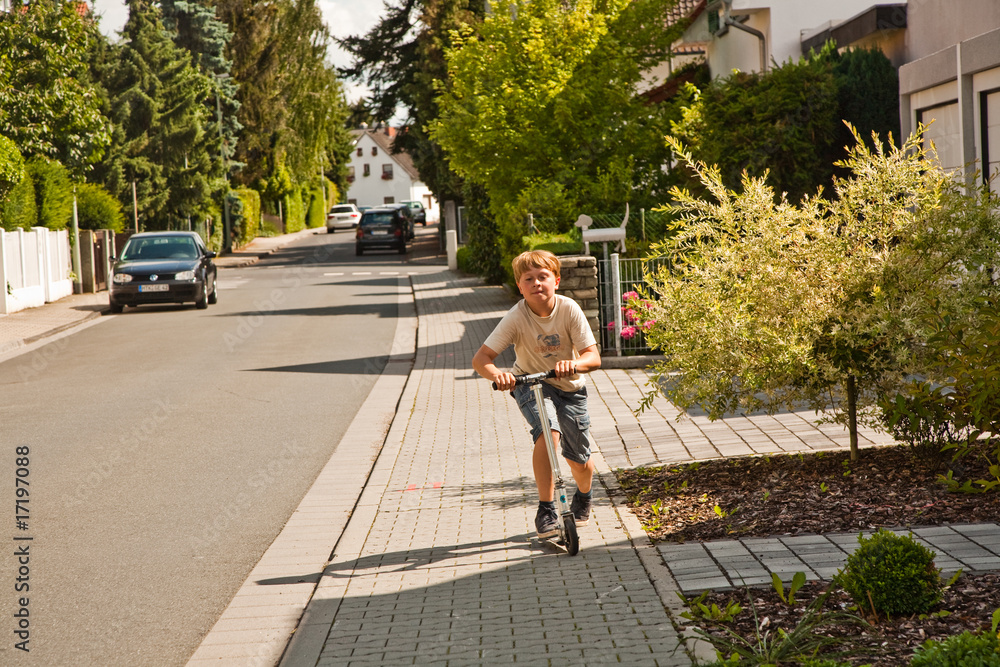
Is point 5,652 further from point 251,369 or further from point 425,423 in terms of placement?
point 251,369

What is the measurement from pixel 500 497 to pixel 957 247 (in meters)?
3.08

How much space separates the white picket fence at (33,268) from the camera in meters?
21.7

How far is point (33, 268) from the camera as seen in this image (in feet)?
77.0

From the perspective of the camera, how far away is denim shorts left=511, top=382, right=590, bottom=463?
576 cm

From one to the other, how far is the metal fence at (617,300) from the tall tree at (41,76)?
14.5m

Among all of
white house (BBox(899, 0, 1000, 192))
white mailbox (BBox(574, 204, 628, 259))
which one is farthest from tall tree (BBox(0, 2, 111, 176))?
white house (BBox(899, 0, 1000, 192))

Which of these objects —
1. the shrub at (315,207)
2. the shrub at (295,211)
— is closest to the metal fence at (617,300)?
the shrub at (295,211)

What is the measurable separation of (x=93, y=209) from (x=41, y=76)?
6286 millimetres

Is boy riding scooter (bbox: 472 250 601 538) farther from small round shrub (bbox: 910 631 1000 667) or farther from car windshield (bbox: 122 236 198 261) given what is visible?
car windshield (bbox: 122 236 198 261)

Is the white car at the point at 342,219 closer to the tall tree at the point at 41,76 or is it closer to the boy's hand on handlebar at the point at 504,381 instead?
the tall tree at the point at 41,76

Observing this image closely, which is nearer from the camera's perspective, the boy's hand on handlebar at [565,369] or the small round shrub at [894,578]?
the small round shrub at [894,578]

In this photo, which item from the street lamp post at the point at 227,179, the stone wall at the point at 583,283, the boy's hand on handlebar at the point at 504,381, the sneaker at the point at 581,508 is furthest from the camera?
the street lamp post at the point at 227,179

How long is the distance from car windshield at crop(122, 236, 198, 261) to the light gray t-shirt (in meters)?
19.5

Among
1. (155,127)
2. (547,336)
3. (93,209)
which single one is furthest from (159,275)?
(547,336)
